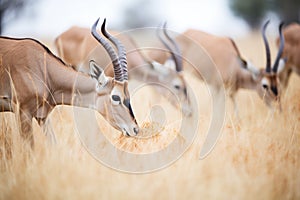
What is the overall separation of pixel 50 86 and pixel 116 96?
0.45 m

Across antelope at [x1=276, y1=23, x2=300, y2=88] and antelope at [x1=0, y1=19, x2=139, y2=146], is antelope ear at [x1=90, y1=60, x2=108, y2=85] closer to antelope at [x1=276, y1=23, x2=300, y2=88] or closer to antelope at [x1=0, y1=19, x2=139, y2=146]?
antelope at [x1=0, y1=19, x2=139, y2=146]

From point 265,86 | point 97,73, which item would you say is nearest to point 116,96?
Result: point 97,73

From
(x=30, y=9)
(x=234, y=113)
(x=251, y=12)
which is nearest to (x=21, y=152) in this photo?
(x=234, y=113)

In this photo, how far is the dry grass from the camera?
2.51 m

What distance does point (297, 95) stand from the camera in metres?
4.31

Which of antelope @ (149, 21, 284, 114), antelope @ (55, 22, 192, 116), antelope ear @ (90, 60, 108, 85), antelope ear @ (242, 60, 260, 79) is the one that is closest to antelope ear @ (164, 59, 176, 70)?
antelope @ (55, 22, 192, 116)

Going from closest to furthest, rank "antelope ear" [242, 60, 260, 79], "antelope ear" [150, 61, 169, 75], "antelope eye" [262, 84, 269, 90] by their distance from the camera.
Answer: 1. "antelope ear" [150, 61, 169, 75]
2. "antelope eye" [262, 84, 269, 90]
3. "antelope ear" [242, 60, 260, 79]

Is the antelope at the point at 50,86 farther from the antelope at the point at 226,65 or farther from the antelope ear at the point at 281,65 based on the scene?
the antelope ear at the point at 281,65

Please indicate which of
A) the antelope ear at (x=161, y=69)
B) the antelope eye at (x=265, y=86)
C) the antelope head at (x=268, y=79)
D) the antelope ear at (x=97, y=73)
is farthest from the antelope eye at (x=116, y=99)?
the antelope eye at (x=265, y=86)

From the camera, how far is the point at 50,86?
306 cm

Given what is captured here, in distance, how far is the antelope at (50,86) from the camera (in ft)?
9.55

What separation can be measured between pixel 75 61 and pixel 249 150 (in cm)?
227

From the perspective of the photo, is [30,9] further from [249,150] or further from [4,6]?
[249,150]

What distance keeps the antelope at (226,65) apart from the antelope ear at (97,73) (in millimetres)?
1633
